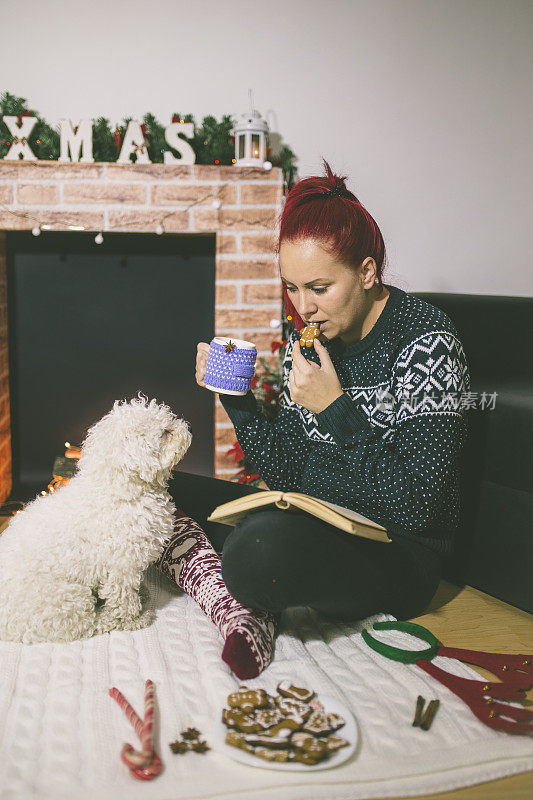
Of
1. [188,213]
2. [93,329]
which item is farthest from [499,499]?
[93,329]

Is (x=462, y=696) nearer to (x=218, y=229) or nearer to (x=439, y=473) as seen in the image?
(x=439, y=473)

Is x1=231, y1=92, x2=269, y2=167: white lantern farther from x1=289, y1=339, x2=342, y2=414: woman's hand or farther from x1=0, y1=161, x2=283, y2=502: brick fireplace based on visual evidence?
x1=289, y1=339, x2=342, y2=414: woman's hand

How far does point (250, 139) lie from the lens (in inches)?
88.7

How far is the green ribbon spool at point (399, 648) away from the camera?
1.31 meters

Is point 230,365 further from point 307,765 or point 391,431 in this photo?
point 307,765

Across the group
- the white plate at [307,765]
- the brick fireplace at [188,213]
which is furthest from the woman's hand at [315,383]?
the brick fireplace at [188,213]

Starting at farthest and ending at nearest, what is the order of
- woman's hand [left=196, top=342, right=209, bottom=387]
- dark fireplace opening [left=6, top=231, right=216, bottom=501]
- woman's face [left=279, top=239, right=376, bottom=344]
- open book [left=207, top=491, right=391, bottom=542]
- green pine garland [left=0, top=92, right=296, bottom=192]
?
1. dark fireplace opening [left=6, top=231, right=216, bottom=501]
2. green pine garland [left=0, top=92, right=296, bottom=192]
3. woman's hand [left=196, top=342, right=209, bottom=387]
4. woman's face [left=279, top=239, right=376, bottom=344]
5. open book [left=207, top=491, right=391, bottom=542]

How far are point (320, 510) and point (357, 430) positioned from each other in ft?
0.82

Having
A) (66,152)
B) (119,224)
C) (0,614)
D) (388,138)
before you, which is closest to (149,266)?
(119,224)

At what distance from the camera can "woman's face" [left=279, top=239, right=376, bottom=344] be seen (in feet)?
4.44

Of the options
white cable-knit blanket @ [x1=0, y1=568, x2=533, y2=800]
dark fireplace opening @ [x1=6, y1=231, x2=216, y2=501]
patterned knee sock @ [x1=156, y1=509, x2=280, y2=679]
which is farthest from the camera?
dark fireplace opening @ [x1=6, y1=231, x2=216, y2=501]

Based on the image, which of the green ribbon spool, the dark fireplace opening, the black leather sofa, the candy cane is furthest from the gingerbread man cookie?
the dark fireplace opening

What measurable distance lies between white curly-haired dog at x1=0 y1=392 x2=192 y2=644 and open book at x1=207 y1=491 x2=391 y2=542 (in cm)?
18

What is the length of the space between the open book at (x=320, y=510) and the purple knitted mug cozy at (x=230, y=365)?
29cm
